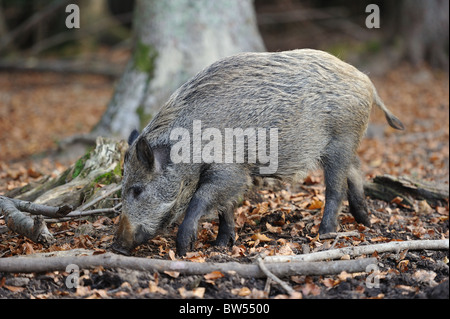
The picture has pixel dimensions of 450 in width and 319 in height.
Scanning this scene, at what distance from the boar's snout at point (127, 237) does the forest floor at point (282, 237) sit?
0.52 ft

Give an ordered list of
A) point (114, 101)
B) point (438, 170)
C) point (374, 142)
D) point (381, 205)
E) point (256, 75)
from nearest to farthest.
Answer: point (256, 75)
point (381, 205)
point (438, 170)
point (114, 101)
point (374, 142)

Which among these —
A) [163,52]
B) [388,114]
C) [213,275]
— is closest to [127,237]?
[213,275]

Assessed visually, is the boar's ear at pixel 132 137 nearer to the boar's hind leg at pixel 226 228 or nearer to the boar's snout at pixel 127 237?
the boar's snout at pixel 127 237

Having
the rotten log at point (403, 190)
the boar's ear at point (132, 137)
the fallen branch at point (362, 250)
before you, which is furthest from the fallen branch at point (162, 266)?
the rotten log at point (403, 190)

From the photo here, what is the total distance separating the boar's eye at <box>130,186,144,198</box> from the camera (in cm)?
497

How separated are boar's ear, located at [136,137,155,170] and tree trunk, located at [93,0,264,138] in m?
3.92

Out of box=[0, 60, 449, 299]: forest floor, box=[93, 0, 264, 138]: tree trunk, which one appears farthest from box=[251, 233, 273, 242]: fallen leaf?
box=[93, 0, 264, 138]: tree trunk

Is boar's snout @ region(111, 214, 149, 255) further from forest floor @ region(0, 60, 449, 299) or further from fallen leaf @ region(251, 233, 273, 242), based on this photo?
fallen leaf @ region(251, 233, 273, 242)

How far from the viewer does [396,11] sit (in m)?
15.7

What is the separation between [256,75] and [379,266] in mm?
2163

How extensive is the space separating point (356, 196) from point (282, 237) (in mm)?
1076
